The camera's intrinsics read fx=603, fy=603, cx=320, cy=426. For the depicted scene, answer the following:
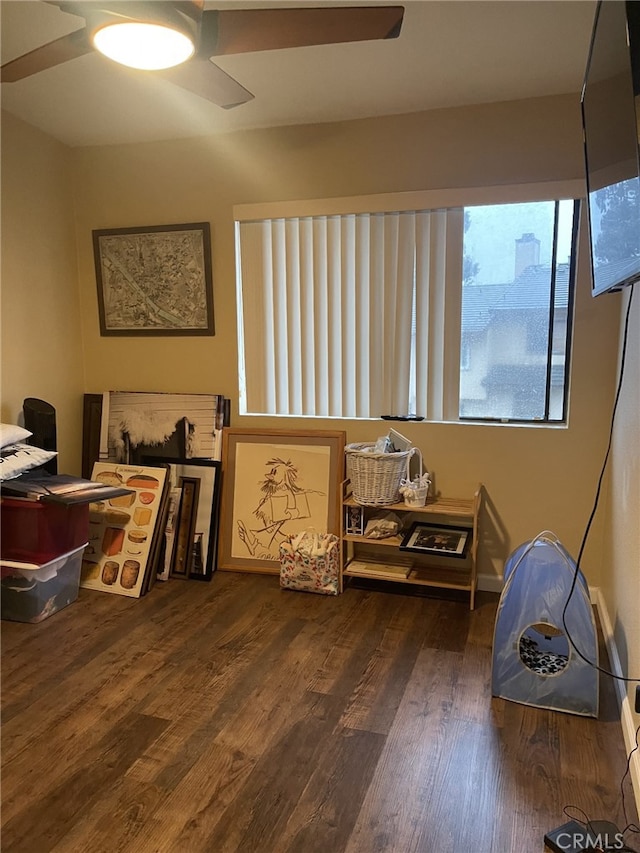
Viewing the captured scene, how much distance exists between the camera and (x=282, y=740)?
1972 millimetres

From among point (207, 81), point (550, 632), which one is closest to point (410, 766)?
point (550, 632)

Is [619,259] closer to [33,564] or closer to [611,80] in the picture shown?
[611,80]

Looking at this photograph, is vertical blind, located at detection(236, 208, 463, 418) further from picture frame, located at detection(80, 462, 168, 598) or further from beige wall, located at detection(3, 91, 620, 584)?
picture frame, located at detection(80, 462, 168, 598)

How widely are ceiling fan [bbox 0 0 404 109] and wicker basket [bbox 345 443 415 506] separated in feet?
5.49

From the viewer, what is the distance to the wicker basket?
2844 millimetres

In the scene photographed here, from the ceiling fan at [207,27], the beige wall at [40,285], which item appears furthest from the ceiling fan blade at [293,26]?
the beige wall at [40,285]

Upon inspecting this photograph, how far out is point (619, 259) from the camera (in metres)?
1.57

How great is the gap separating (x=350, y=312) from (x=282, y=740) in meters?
2.08

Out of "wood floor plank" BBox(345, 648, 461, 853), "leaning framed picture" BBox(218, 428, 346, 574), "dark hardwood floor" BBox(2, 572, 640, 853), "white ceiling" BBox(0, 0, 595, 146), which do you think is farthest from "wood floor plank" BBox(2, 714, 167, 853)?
"white ceiling" BBox(0, 0, 595, 146)

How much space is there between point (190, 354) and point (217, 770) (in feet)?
7.50

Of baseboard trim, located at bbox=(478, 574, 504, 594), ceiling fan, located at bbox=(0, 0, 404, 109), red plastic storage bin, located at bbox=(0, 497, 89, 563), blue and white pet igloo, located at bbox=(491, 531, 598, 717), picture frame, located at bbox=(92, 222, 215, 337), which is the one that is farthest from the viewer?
picture frame, located at bbox=(92, 222, 215, 337)

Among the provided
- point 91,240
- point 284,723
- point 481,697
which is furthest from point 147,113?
point 481,697

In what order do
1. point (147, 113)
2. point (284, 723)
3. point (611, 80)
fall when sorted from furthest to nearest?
point (147, 113)
point (284, 723)
point (611, 80)

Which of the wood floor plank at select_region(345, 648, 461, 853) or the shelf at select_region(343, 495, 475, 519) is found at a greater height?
the shelf at select_region(343, 495, 475, 519)
